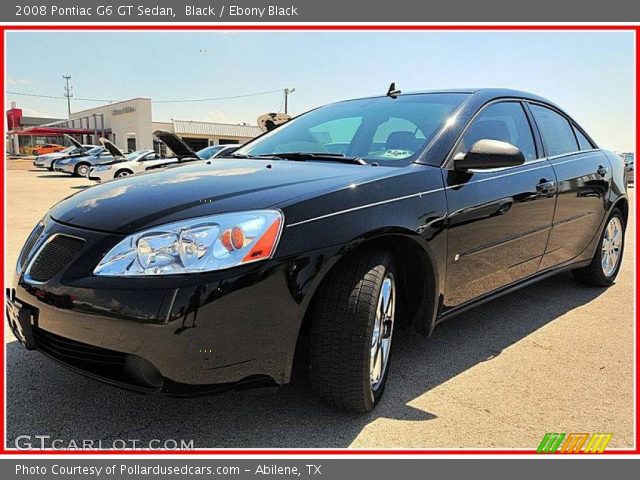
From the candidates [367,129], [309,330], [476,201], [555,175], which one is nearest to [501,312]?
[555,175]

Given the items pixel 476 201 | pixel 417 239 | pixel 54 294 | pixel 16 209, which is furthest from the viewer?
pixel 16 209

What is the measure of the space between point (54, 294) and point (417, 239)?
1.62 m

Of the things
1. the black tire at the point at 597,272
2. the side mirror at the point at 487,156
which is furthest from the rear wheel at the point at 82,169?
the side mirror at the point at 487,156

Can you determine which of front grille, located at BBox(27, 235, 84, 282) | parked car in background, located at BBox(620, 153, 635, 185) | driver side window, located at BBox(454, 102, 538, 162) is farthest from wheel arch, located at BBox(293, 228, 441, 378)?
parked car in background, located at BBox(620, 153, 635, 185)

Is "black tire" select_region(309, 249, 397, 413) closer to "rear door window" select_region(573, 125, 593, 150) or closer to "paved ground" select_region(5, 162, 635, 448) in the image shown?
"paved ground" select_region(5, 162, 635, 448)

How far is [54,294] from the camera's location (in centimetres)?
215

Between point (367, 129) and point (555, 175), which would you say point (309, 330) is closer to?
point (367, 129)

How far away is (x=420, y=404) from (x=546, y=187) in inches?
73.6

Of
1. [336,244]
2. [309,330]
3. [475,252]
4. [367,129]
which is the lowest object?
[309,330]

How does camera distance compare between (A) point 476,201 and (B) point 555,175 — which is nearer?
(A) point 476,201

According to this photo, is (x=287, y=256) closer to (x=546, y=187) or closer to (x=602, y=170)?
(x=546, y=187)

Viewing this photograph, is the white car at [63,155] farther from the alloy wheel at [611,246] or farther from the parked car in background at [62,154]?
the alloy wheel at [611,246]

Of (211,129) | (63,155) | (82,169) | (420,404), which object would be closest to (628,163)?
(420,404)

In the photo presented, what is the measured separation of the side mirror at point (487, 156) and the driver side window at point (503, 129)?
0.15 m
